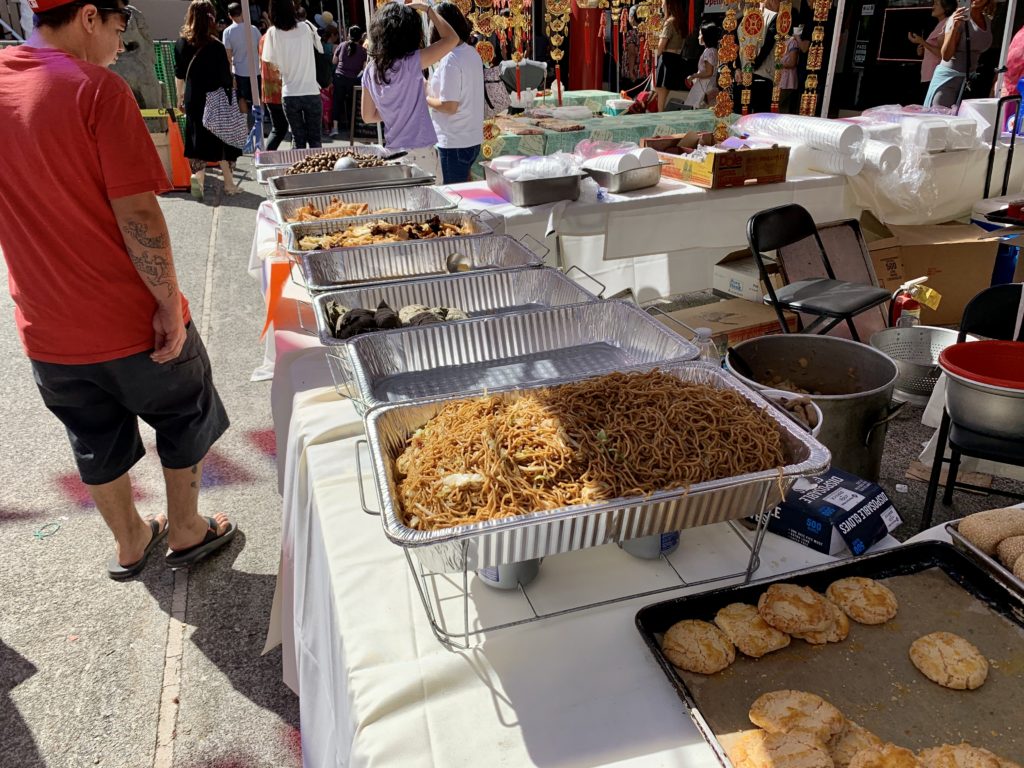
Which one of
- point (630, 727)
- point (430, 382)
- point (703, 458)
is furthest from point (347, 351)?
point (630, 727)

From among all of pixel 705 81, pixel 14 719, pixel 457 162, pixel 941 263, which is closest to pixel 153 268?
pixel 14 719

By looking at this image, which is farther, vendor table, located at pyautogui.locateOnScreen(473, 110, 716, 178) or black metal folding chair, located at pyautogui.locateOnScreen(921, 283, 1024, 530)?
vendor table, located at pyautogui.locateOnScreen(473, 110, 716, 178)

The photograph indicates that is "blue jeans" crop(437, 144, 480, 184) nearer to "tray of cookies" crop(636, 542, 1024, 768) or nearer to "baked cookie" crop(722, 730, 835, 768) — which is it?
"tray of cookies" crop(636, 542, 1024, 768)

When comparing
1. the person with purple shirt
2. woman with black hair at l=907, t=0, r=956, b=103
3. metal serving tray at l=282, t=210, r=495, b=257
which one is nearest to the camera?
metal serving tray at l=282, t=210, r=495, b=257

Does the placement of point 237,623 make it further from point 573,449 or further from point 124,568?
point 573,449

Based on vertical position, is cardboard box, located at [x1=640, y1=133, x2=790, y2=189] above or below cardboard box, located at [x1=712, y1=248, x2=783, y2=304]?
above

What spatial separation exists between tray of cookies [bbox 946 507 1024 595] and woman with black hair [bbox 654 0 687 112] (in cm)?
720

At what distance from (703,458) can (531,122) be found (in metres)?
5.39

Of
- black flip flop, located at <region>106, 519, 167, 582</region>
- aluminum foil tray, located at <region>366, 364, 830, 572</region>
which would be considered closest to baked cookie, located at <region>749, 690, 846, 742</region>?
aluminum foil tray, located at <region>366, 364, 830, 572</region>

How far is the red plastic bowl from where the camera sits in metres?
→ 2.02

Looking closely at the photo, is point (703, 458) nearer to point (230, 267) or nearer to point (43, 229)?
point (43, 229)

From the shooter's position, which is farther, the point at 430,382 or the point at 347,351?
the point at 430,382

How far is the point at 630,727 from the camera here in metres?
1.00

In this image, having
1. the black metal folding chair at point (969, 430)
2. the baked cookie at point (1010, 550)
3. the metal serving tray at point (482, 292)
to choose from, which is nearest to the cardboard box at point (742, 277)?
the black metal folding chair at point (969, 430)
